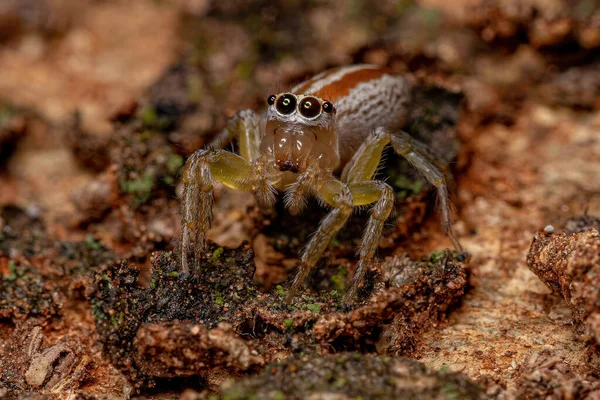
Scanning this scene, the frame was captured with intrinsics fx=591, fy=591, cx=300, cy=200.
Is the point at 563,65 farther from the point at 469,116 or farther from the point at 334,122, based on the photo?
the point at 334,122

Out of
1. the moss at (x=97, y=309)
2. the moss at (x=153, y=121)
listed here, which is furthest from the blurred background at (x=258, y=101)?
the moss at (x=97, y=309)

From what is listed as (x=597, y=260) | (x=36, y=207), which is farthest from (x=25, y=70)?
(x=597, y=260)

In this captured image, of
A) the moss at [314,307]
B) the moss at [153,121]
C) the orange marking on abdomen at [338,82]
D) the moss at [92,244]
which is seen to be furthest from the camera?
the moss at [153,121]

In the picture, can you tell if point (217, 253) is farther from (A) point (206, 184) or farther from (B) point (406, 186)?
(B) point (406, 186)

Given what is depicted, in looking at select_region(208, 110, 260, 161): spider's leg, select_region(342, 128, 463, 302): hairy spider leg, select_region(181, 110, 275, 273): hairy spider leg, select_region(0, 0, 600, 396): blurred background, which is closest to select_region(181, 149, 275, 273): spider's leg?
select_region(181, 110, 275, 273): hairy spider leg

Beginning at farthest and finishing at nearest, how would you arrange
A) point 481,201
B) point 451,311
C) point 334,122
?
1. point 481,201
2. point 334,122
3. point 451,311

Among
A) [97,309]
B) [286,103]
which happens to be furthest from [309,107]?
[97,309]

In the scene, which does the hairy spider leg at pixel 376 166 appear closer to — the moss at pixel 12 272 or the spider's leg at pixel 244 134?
the spider's leg at pixel 244 134
